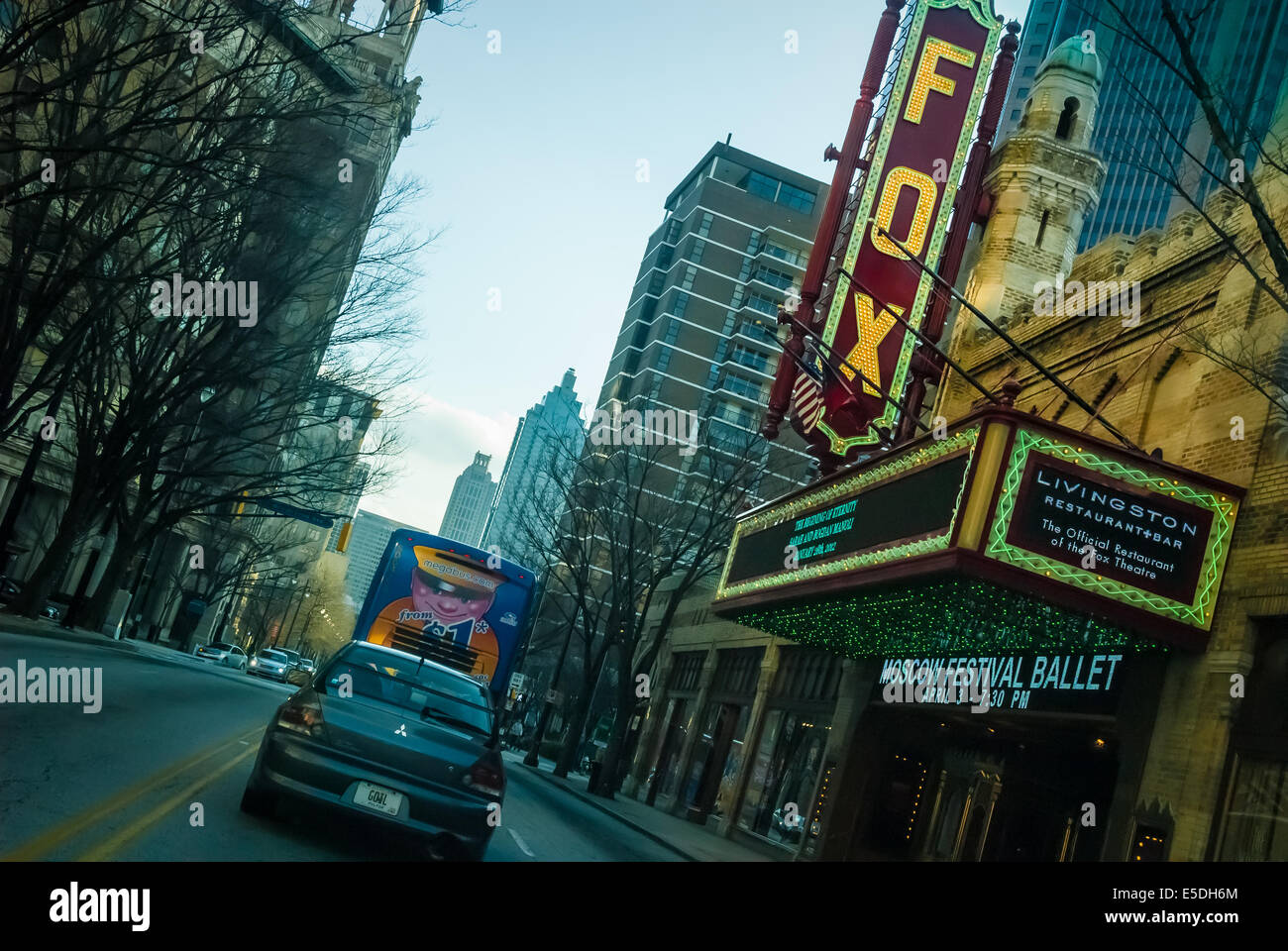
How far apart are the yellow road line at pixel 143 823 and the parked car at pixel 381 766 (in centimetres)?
54

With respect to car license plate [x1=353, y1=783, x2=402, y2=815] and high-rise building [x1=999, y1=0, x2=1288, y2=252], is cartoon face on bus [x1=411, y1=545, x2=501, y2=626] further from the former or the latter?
high-rise building [x1=999, y1=0, x2=1288, y2=252]

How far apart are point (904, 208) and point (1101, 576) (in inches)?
378

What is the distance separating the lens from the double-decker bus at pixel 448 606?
1986cm

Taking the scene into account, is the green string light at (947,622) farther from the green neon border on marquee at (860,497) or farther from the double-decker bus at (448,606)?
the double-decker bus at (448,606)

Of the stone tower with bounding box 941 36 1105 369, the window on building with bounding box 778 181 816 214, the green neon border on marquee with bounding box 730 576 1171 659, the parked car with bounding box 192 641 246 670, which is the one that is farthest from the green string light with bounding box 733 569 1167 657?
the window on building with bounding box 778 181 816 214

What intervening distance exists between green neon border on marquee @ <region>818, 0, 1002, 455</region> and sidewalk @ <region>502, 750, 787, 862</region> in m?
7.48

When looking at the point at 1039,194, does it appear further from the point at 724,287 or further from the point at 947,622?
the point at 724,287

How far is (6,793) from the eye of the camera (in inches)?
324

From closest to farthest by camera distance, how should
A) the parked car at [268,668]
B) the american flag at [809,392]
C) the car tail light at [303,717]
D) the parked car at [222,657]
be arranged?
the car tail light at [303,717] < the american flag at [809,392] < the parked car at [268,668] < the parked car at [222,657]

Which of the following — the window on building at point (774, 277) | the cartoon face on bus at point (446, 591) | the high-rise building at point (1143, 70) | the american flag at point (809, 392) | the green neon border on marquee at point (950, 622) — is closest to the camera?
the green neon border on marquee at point (950, 622)

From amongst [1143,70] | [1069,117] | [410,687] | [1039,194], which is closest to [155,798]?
[410,687]


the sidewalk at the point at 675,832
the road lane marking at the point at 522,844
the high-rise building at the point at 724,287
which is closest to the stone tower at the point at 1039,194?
the sidewalk at the point at 675,832

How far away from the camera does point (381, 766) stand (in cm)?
905
